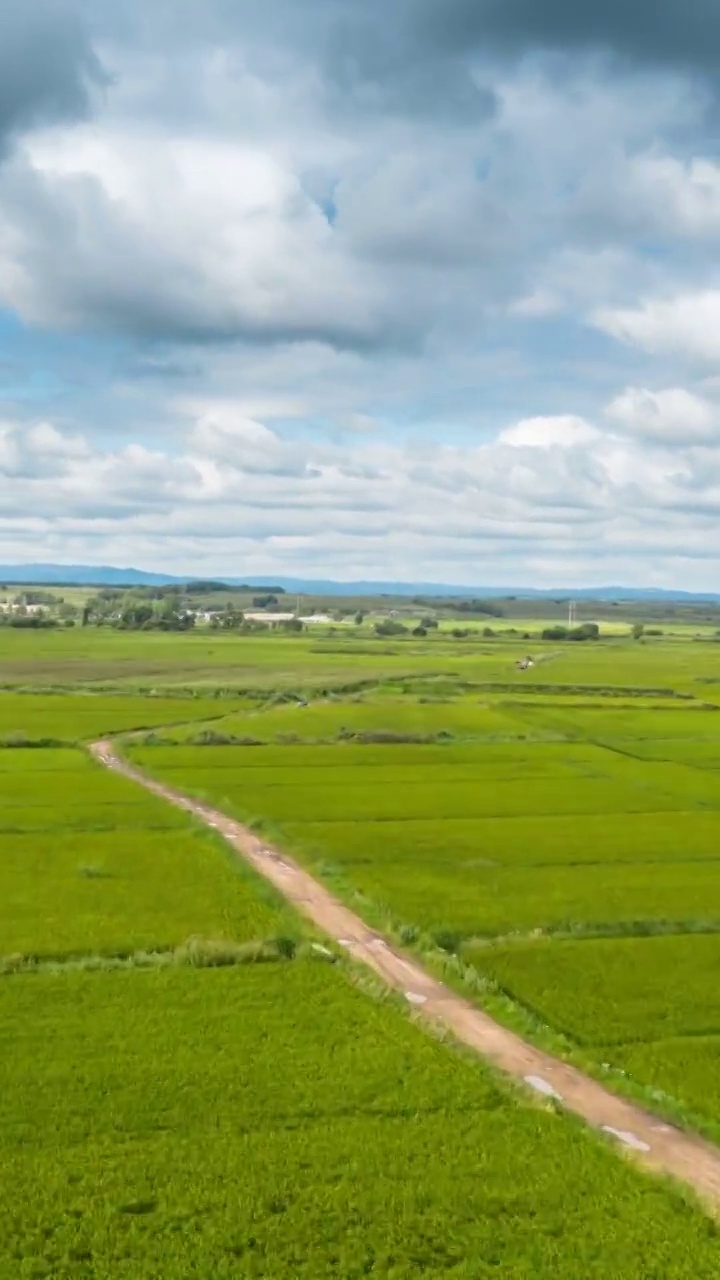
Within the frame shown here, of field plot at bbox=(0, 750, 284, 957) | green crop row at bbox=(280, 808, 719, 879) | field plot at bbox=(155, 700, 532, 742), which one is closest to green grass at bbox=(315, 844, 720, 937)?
green crop row at bbox=(280, 808, 719, 879)

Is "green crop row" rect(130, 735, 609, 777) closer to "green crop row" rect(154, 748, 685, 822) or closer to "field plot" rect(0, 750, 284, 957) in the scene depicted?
"green crop row" rect(154, 748, 685, 822)

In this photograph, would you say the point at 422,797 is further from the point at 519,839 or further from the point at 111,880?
the point at 111,880

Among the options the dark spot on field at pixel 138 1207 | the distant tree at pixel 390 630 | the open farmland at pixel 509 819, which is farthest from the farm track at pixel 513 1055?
the distant tree at pixel 390 630

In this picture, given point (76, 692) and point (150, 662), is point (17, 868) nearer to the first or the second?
point (76, 692)

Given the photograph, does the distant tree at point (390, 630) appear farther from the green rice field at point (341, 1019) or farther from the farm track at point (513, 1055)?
the farm track at point (513, 1055)

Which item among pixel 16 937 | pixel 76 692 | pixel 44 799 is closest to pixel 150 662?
pixel 76 692
